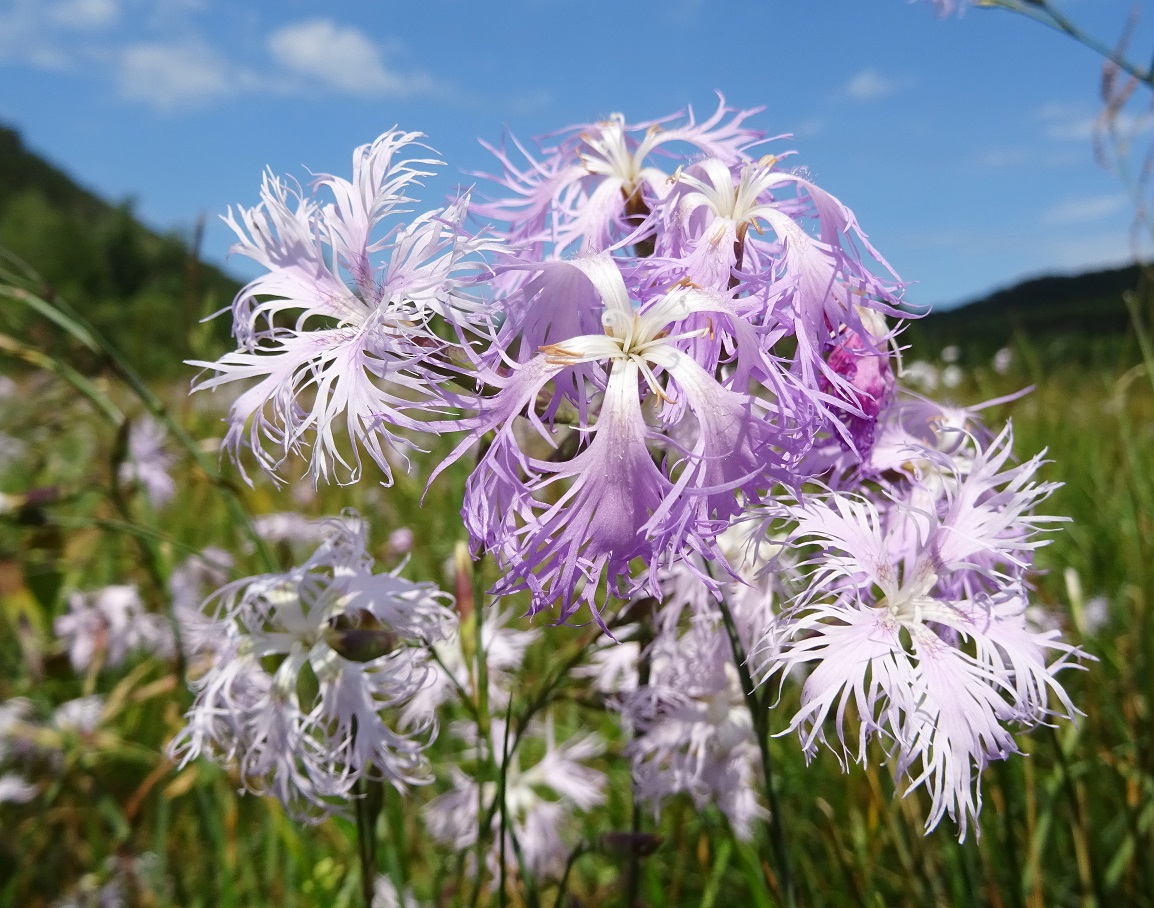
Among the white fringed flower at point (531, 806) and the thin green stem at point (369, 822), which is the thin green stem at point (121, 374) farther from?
the white fringed flower at point (531, 806)

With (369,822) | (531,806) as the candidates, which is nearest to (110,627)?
(531,806)

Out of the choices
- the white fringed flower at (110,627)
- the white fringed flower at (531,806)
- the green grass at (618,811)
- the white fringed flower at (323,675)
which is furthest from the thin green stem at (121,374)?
the white fringed flower at (110,627)

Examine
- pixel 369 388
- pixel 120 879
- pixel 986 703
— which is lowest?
pixel 120 879

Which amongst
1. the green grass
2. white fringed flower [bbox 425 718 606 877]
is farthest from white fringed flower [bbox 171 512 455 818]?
white fringed flower [bbox 425 718 606 877]

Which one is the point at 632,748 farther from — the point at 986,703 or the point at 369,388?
the point at 369,388

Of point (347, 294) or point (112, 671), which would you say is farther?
point (112, 671)

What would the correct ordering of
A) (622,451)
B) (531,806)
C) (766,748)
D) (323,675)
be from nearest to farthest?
(622,451), (766,748), (323,675), (531,806)

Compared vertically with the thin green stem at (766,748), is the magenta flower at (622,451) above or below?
above

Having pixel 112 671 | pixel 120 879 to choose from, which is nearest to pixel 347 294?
pixel 120 879

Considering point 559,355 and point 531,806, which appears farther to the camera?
point 531,806

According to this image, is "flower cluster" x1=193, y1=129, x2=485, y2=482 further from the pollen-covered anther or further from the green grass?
the green grass

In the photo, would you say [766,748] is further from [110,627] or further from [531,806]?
[110,627]
